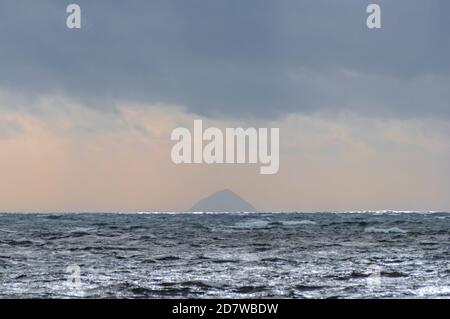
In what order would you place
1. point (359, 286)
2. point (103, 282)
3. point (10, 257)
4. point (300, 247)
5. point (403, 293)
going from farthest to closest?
point (300, 247)
point (10, 257)
point (103, 282)
point (359, 286)
point (403, 293)

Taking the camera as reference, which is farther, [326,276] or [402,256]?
[402,256]

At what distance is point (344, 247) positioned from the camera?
3456 cm

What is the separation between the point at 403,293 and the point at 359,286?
5.28ft

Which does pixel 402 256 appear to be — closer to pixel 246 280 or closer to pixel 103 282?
pixel 246 280
